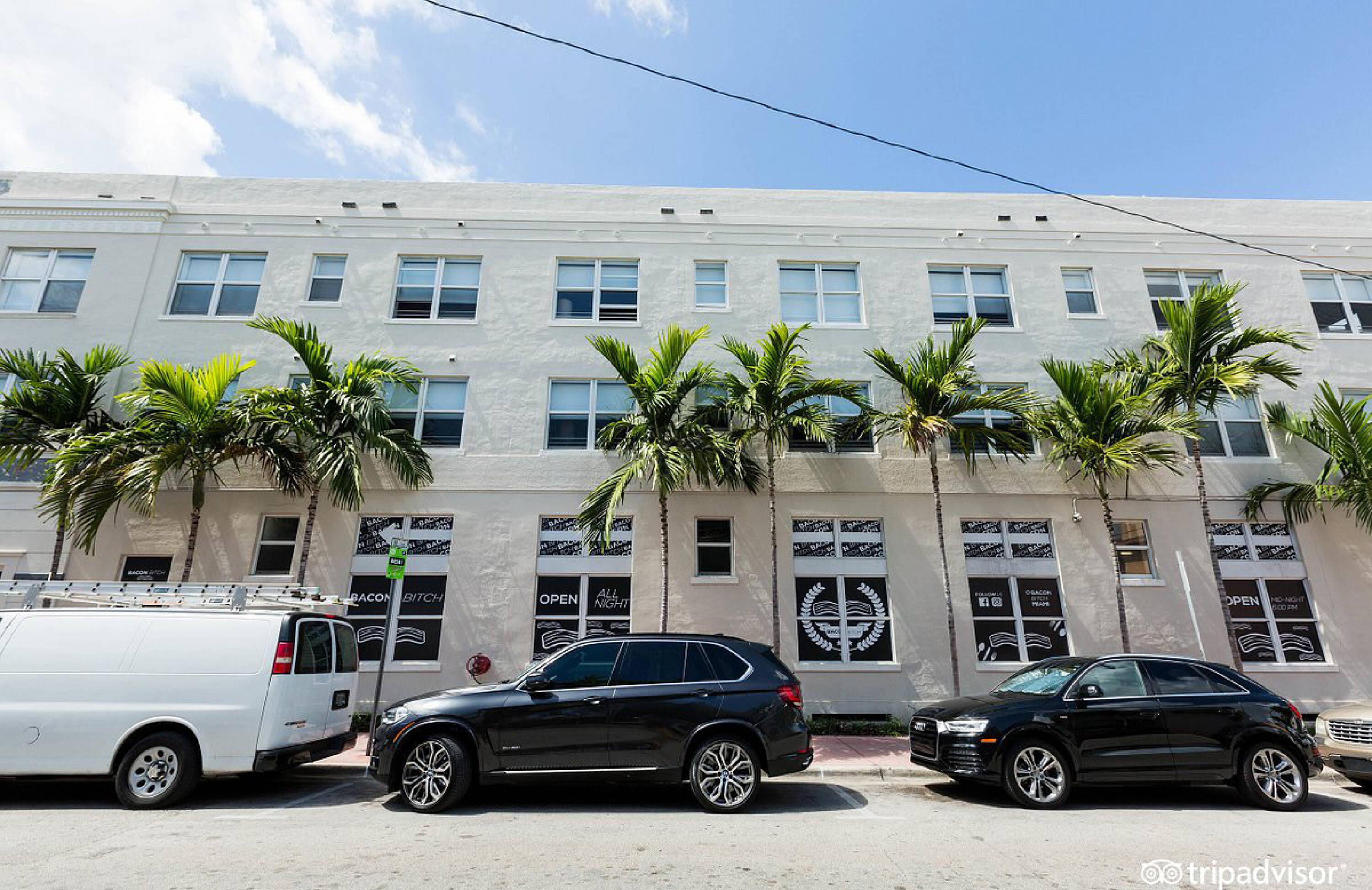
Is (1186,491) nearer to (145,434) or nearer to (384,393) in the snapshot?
(384,393)

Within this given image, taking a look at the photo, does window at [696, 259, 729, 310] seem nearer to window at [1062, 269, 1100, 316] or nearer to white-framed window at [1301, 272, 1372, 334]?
window at [1062, 269, 1100, 316]

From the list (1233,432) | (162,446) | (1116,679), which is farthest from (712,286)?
(1233,432)

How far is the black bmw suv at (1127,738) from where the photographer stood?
6770 millimetres

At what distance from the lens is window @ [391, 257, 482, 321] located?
14344mm

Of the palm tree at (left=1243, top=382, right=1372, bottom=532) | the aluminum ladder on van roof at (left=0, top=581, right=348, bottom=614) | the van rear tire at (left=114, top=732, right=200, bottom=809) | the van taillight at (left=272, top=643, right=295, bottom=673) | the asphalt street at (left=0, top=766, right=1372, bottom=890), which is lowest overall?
the asphalt street at (left=0, top=766, right=1372, bottom=890)

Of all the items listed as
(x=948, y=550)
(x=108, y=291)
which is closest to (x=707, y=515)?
(x=948, y=550)

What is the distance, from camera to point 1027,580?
12.7m

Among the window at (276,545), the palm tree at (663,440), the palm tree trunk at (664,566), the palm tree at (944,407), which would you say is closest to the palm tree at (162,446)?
the window at (276,545)

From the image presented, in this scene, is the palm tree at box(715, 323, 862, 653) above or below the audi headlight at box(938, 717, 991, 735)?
above

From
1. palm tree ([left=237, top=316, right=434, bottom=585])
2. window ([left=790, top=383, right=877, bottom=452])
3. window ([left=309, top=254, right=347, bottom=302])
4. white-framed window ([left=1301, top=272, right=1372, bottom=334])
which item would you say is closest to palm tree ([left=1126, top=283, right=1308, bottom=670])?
white-framed window ([left=1301, top=272, right=1372, bottom=334])

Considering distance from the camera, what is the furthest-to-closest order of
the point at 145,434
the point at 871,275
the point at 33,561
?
the point at 871,275, the point at 33,561, the point at 145,434

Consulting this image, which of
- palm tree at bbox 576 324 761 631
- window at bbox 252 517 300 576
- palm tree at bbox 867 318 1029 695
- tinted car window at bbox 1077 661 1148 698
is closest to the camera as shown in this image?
tinted car window at bbox 1077 661 1148 698

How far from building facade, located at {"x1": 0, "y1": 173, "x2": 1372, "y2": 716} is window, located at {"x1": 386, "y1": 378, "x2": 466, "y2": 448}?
0.23 feet

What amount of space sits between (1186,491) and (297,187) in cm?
2111
